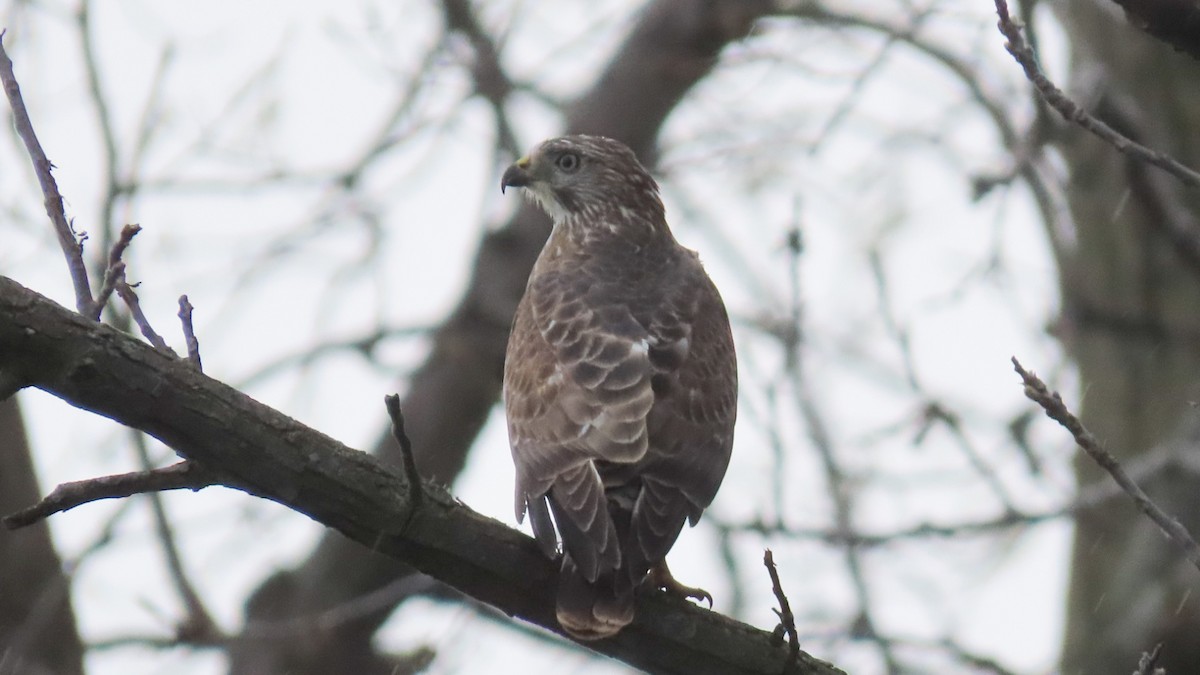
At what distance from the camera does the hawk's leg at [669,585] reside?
14.0 feet

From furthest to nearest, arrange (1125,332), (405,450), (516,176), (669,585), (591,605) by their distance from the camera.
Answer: (1125,332) → (516,176) → (669,585) → (591,605) → (405,450)

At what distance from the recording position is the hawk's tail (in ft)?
12.5

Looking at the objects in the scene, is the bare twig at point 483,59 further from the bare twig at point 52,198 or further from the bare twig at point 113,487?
the bare twig at point 113,487

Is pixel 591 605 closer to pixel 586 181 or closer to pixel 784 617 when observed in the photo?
pixel 784 617

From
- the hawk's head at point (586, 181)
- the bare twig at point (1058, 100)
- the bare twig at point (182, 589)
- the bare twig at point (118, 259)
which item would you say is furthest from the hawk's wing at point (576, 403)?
the bare twig at point (182, 589)

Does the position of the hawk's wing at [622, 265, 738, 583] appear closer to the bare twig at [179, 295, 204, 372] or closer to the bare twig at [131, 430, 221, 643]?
the bare twig at [179, 295, 204, 372]

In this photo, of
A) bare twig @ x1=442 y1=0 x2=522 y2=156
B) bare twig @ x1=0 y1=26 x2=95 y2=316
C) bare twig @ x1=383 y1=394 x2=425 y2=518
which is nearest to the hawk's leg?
bare twig @ x1=383 y1=394 x2=425 y2=518

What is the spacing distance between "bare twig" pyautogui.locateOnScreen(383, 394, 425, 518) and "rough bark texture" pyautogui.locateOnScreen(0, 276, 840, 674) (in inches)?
0.6

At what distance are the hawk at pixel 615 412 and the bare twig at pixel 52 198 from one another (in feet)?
4.25

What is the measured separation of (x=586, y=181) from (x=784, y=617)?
3.38m

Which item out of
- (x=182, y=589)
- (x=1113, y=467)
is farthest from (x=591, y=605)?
(x=182, y=589)

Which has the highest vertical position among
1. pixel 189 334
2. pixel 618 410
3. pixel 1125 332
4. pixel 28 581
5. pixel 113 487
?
pixel 1125 332

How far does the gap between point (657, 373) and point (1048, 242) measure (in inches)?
186

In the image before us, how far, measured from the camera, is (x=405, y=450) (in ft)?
11.0
